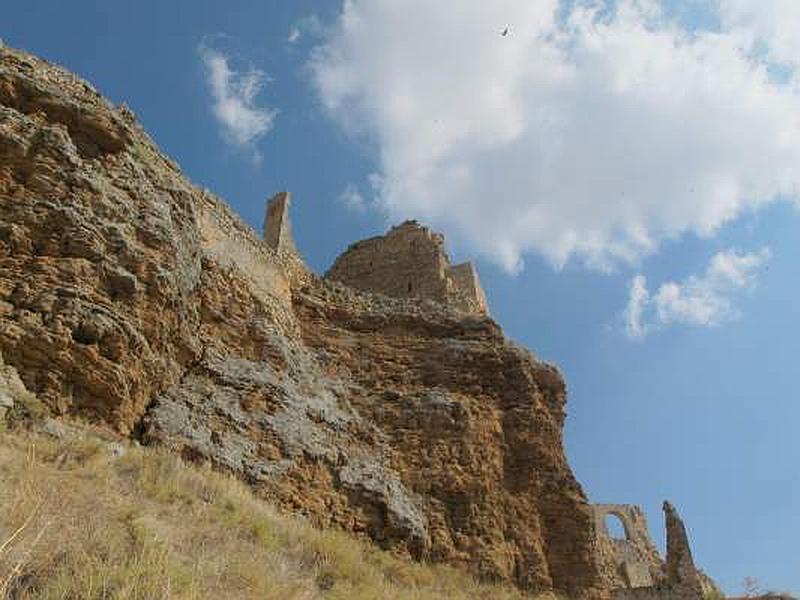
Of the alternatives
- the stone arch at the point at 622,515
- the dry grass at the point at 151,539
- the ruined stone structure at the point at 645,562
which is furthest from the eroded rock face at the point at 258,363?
the stone arch at the point at 622,515

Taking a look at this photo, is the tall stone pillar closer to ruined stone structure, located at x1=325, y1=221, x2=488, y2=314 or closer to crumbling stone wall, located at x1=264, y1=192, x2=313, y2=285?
ruined stone structure, located at x1=325, y1=221, x2=488, y2=314

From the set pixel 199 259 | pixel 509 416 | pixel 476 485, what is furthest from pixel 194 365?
pixel 509 416

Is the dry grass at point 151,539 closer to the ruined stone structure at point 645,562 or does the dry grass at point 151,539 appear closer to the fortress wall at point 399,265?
the ruined stone structure at point 645,562

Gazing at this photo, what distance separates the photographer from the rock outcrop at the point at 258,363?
890cm

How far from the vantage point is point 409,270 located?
2298 cm

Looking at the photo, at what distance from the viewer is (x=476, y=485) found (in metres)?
12.9

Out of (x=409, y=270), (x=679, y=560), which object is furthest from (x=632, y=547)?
(x=409, y=270)

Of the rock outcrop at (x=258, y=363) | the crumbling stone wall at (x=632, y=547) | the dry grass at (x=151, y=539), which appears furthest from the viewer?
the crumbling stone wall at (x=632, y=547)

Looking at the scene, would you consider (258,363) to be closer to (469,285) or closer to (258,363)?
(258,363)

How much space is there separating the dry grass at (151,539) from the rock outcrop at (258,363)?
3.59 feet

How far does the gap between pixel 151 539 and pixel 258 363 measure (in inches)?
255

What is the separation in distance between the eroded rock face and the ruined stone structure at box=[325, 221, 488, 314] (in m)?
5.73

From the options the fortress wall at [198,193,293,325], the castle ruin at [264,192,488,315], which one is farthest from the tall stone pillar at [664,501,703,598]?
the fortress wall at [198,193,293,325]

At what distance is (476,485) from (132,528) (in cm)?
791
